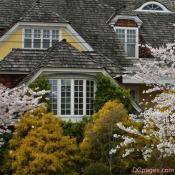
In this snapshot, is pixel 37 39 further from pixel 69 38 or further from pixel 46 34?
pixel 69 38

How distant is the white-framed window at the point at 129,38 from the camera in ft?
112

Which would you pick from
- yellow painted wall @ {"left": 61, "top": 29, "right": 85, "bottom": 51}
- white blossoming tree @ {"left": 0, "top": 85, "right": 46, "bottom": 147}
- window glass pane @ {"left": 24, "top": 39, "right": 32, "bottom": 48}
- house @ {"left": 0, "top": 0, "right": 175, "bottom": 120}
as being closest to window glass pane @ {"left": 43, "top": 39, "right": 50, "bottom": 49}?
house @ {"left": 0, "top": 0, "right": 175, "bottom": 120}

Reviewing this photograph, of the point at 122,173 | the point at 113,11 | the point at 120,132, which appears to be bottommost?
the point at 122,173

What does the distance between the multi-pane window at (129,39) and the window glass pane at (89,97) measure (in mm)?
7676

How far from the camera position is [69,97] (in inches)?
1031

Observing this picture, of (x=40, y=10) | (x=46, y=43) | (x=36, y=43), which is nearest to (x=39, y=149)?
(x=36, y=43)

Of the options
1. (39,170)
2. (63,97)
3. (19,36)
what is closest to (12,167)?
(39,170)

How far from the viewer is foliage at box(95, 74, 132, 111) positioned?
86.6 ft

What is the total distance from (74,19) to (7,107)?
12533mm

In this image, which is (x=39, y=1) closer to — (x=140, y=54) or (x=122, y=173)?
(x=140, y=54)

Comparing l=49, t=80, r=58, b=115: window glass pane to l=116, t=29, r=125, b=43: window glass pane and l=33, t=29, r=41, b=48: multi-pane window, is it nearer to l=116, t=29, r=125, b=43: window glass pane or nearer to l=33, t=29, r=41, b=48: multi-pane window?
l=33, t=29, r=41, b=48: multi-pane window

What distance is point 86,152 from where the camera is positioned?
2291cm

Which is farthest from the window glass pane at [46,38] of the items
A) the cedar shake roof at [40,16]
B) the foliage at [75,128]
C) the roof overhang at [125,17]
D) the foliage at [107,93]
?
the foliage at [75,128]

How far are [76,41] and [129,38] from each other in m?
4.09
